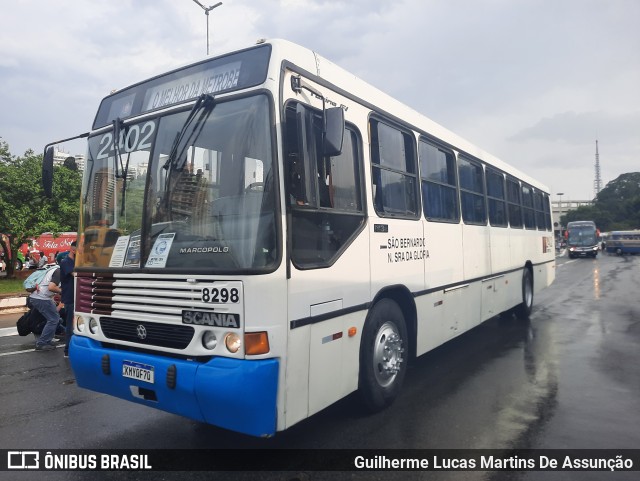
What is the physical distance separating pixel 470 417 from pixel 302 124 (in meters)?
3.18

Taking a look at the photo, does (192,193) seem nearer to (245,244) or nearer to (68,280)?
(245,244)

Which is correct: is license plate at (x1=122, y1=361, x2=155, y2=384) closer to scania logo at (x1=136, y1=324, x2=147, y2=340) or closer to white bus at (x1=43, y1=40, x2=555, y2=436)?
white bus at (x1=43, y1=40, x2=555, y2=436)

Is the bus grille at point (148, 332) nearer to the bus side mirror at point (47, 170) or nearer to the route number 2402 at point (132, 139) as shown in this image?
the route number 2402 at point (132, 139)

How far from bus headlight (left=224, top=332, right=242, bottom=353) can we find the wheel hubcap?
1669 millimetres

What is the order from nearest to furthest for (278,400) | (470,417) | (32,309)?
(278,400) < (470,417) < (32,309)

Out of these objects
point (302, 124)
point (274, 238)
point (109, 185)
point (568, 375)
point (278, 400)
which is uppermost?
point (302, 124)

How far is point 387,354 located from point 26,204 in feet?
80.9

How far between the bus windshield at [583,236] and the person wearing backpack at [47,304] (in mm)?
41531

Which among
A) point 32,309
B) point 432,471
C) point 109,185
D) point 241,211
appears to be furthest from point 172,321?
point 32,309

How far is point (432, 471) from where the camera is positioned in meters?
3.50

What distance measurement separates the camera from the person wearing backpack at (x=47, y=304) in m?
7.91

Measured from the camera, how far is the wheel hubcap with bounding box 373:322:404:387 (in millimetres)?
4508

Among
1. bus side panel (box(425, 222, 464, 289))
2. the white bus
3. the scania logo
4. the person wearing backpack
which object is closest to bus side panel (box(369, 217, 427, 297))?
the white bus

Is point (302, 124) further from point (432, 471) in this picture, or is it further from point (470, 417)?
point (470, 417)
